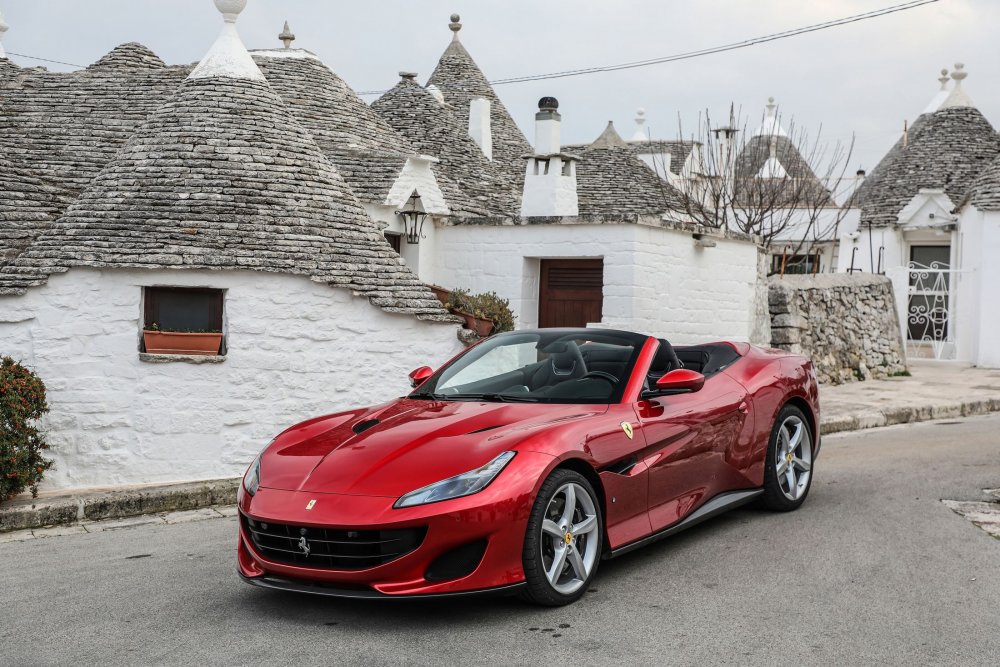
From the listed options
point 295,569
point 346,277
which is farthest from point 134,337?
point 295,569

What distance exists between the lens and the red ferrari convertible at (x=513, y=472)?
4.59m

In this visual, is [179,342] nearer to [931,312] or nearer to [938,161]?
[931,312]

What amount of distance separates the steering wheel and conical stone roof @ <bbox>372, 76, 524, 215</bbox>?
44.1ft

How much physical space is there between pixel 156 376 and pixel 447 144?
11529mm

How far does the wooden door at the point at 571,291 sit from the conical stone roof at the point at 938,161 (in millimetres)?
16099

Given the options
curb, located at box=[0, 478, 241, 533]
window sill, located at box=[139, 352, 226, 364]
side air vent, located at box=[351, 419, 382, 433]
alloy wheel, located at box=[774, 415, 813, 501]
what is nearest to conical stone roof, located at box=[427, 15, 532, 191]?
window sill, located at box=[139, 352, 226, 364]

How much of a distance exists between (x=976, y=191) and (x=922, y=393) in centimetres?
800

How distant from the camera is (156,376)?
11.5m

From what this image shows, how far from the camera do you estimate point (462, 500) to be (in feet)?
15.0

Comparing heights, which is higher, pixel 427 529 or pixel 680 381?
pixel 680 381

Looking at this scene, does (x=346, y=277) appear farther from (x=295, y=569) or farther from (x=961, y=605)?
(x=961, y=605)

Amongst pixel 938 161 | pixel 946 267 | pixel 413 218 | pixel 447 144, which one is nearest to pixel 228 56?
pixel 413 218

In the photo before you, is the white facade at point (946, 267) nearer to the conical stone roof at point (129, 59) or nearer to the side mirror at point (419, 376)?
the conical stone roof at point (129, 59)

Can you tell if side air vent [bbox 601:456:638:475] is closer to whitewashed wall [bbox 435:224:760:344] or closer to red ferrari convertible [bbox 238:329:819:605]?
red ferrari convertible [bbox 238:329:819:605]
